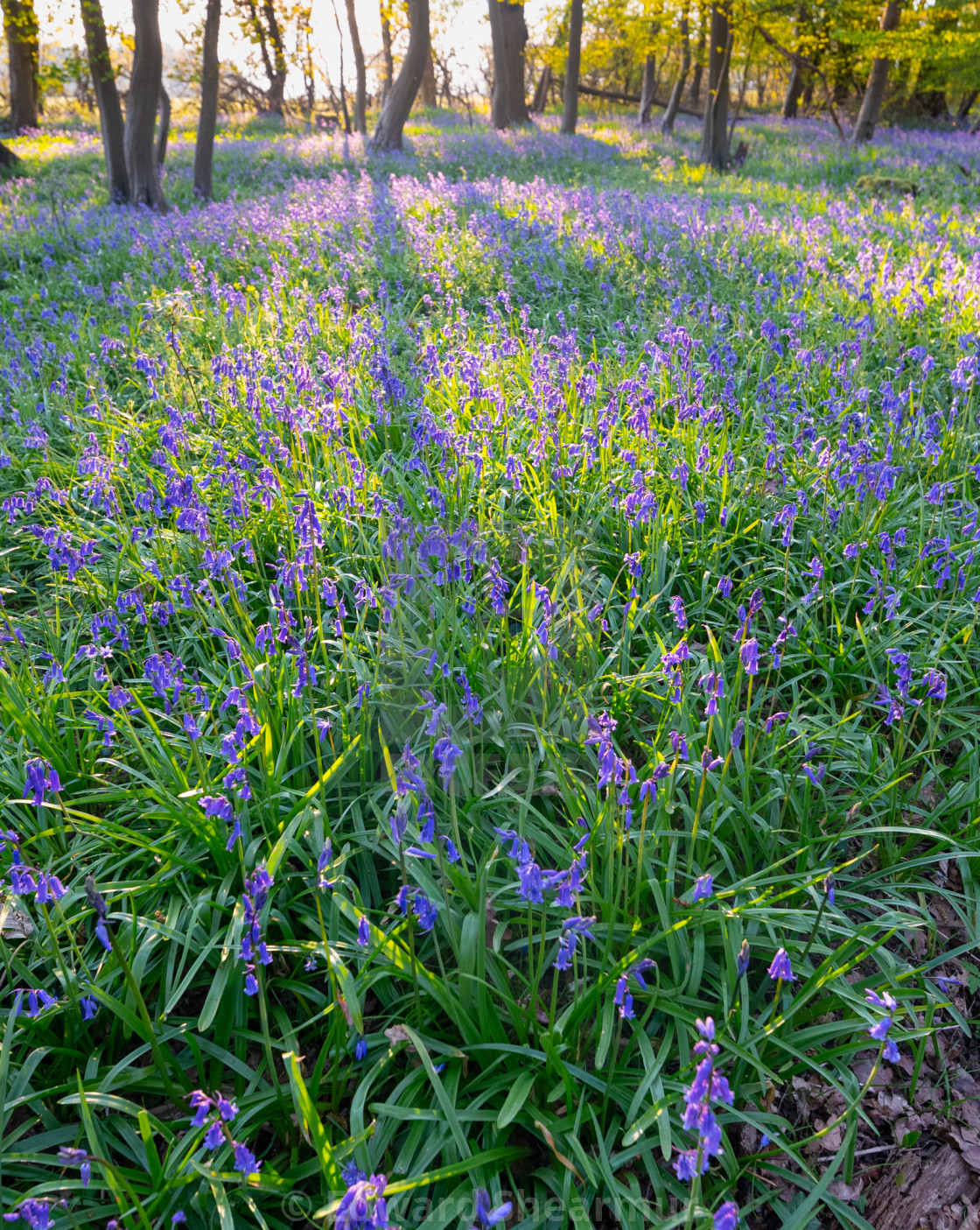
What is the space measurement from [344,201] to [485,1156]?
11897 mm

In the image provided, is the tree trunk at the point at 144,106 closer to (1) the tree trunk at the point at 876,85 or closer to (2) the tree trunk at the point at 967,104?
(1) the tree trunk at the point at 876,85

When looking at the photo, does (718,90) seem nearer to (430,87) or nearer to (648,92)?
(648,92)

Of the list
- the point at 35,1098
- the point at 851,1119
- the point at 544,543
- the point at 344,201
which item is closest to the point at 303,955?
the point at 35,1098

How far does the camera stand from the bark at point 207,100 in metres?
11.2

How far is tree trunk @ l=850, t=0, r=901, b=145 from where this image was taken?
60.3 feet

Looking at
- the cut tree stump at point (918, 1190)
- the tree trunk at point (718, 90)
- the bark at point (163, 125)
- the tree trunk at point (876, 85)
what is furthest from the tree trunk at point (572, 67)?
the cut tree stump at point (918, 1190)

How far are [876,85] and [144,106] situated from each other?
18260 millimetres

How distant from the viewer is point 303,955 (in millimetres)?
2172

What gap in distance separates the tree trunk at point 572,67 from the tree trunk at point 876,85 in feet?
24.5

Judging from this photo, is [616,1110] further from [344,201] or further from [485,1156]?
[344,201]

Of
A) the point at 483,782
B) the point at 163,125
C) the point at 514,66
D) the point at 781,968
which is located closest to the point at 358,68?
the point at 514,66

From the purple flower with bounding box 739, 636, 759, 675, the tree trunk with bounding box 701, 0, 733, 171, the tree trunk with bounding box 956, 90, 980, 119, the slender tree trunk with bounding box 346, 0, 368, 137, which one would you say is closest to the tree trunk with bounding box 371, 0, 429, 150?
the slender tree trunk with bounding box 346, 0, 368, 137

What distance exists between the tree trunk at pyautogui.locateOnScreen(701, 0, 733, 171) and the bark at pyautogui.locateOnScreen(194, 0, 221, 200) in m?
9.80

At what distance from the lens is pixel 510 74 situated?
22.3 meters
